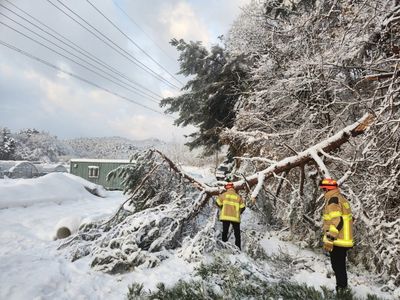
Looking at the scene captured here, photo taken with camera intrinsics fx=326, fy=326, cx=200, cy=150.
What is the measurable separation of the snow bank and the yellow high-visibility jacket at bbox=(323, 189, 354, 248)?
12.0 metres

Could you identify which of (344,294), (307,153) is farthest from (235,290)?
(307,153)

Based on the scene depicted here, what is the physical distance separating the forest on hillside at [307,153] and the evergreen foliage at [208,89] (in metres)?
0.44

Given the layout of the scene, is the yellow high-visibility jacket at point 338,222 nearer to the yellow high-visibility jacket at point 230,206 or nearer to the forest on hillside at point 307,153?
the forest on hillside at point 307,153

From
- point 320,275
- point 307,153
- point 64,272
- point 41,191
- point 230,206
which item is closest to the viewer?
point 64,272

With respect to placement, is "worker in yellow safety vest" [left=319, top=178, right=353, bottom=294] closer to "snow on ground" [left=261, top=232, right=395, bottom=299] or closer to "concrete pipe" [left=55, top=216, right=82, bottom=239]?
"snow on ground" [left=261, top=232, right=395, bottom=299]

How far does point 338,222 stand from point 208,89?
9199 millimetres

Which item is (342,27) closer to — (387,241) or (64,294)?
(387,241)

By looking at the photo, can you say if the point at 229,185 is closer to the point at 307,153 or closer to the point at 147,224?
the point at 307,153

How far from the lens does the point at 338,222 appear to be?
462 centimetres

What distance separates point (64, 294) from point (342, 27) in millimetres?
7997

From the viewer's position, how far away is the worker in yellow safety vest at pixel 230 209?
743 centimetres

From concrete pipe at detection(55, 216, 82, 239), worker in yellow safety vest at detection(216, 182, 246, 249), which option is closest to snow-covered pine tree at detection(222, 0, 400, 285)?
worker in yellow safety vest at detection(216, 182, 246, 249)

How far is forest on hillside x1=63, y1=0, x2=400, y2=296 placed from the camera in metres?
5.86

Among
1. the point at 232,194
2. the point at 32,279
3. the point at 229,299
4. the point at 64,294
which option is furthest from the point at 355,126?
the point at 32,279
